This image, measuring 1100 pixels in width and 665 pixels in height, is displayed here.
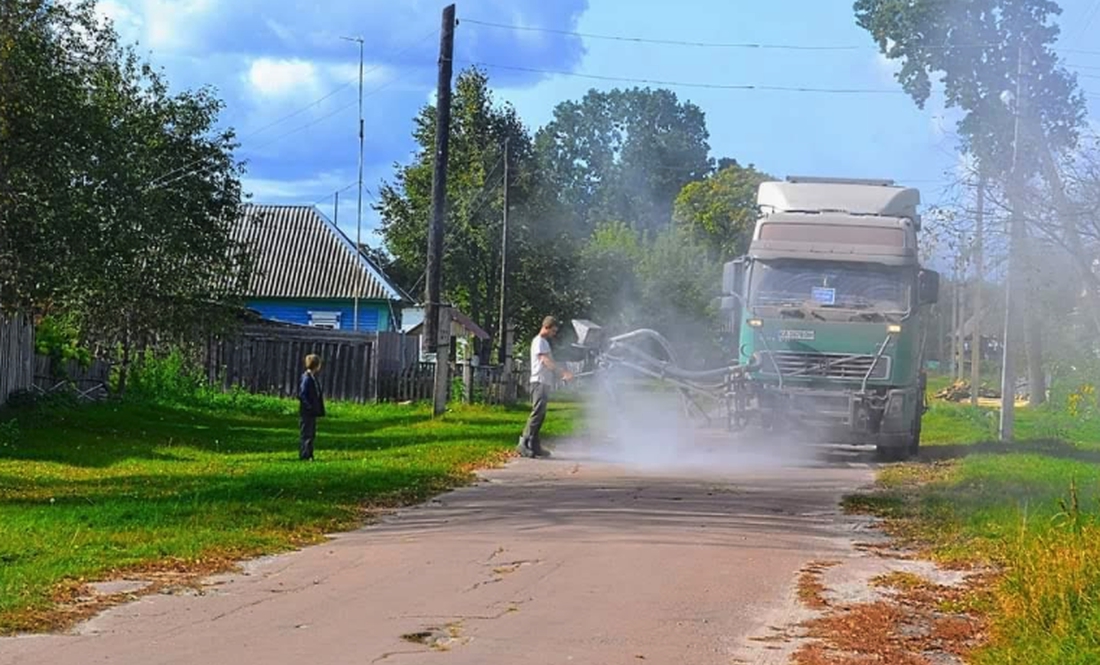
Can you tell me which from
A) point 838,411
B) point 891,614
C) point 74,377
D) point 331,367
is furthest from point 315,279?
point 891,614

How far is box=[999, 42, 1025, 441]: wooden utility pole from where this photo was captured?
21141 millimetres

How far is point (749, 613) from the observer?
901 centimetres

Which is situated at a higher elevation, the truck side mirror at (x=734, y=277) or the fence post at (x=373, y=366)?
the truck side mirror at (x=734, y=277)

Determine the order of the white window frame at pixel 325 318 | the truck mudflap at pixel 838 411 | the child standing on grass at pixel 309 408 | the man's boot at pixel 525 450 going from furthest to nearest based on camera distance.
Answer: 1. the white window frame at pixel 325 318
2. the truck mudflap at pixel 838 411
3. the man's boot at pixel 525 450
4. the child standing on grass at pixel 309 408

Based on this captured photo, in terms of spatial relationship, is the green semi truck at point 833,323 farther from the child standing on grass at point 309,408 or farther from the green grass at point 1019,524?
the child standing on grass at point 309,408

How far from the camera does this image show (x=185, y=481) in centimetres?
1648

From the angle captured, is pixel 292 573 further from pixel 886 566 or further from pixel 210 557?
pixel 886 566

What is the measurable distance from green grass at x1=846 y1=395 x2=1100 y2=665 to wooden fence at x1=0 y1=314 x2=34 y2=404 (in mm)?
14346

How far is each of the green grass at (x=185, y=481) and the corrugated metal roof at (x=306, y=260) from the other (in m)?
20.9

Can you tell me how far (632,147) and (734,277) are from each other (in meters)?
76.9

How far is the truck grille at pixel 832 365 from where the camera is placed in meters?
20.4

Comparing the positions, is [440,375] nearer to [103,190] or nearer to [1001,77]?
[103,190]

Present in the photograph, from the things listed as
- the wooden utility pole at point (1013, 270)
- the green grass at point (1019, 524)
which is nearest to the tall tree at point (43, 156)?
the green grass at point (1019, 524)

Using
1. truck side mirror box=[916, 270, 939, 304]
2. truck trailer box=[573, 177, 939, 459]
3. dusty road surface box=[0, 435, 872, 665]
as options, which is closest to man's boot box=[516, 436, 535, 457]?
truck trailer box=[573, 177, 939, 459]
